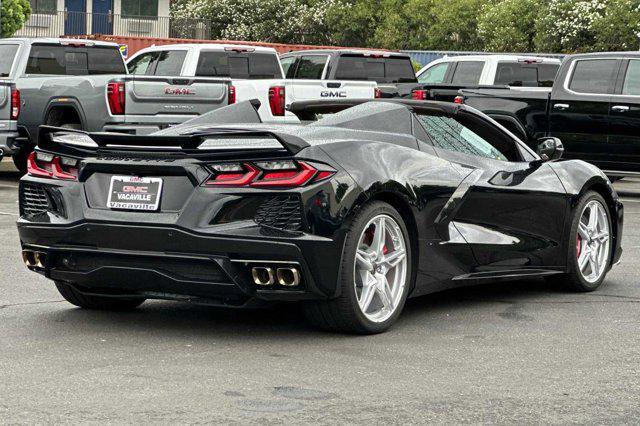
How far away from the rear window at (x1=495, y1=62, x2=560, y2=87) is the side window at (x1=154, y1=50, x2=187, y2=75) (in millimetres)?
5386

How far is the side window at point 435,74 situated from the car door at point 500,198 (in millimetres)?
14640

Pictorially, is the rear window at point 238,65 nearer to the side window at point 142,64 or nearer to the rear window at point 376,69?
the side window at point 142,64

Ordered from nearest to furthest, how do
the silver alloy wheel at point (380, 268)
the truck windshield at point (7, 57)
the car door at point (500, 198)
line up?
the silver alloy wheel at point (380, 268), the car door at point (500, 198), the truck windshield at point (7, 57)

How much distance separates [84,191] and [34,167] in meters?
0.55

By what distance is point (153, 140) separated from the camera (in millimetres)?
6719

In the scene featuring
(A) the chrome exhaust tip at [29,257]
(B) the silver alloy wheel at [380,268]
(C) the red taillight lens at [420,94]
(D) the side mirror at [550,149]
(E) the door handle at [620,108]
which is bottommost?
(C) the red taillight lens at [420,94]

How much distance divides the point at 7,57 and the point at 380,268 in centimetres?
1324

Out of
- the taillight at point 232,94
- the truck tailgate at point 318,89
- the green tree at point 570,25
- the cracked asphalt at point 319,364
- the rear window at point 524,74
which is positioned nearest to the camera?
the cracked asphalt at point 319,364

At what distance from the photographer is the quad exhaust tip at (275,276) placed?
641 cm

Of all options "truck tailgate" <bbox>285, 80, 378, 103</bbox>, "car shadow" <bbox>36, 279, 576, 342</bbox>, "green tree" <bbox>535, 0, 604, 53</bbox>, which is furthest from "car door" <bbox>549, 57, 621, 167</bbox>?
"green tree" <bbox>535, 0, 604, 53</bbox>

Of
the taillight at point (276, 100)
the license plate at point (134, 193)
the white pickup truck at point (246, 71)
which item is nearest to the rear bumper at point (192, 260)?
the license plate at point (134, 193)

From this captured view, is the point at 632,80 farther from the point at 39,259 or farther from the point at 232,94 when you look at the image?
the point at 39,259

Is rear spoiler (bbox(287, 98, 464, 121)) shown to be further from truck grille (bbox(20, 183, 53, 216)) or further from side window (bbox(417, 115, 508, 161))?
truck grille (bbox(20, 183, 53, 216))

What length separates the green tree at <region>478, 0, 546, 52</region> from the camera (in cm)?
5678
